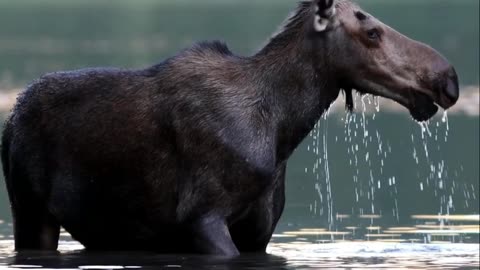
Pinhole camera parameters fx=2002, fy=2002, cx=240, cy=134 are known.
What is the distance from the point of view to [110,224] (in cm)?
1614

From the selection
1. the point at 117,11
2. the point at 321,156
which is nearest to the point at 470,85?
the point at 321,156

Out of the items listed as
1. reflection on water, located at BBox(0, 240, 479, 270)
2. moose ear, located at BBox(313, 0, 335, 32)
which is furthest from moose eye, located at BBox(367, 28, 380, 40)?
reflection on water, located at BBox(0, 240, 479, 270)

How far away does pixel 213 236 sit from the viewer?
15.6 metres

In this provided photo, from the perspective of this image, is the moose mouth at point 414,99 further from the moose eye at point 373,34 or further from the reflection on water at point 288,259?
the reflection on water at point 288,259

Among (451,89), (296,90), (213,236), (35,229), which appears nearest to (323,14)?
(296,90)

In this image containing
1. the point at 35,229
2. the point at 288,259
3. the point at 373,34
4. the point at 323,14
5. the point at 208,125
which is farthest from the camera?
the point at 35,229

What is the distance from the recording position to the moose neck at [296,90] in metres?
15.8

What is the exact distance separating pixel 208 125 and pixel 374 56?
1438mm

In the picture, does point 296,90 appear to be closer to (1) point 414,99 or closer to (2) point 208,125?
(2) point 208,125

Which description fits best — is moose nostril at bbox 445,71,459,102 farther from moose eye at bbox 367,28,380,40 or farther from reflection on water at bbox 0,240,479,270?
reflection on water at bbox 0,240,479,270

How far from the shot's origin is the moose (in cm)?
1562

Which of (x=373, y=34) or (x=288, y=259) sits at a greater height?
(x=373, y=34)

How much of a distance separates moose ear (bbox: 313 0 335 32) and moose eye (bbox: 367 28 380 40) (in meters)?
0.33

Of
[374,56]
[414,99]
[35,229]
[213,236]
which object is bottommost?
[213,236]
